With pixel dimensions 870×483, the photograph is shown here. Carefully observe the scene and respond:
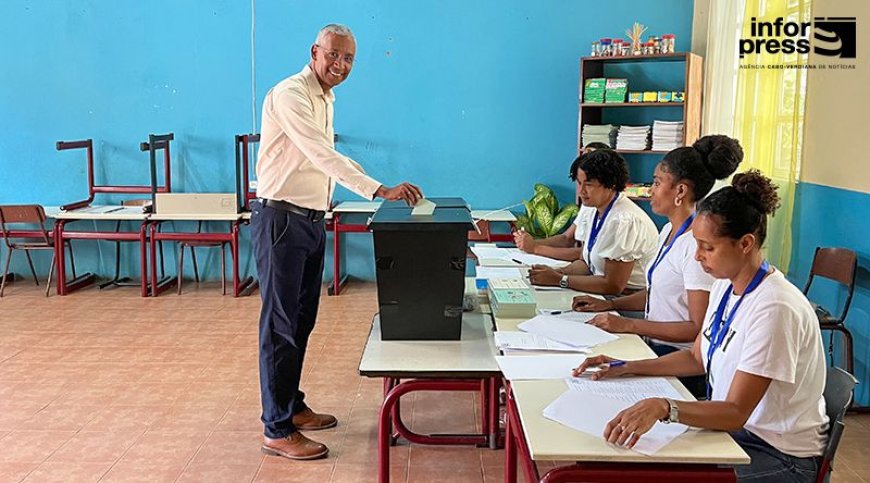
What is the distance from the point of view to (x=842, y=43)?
12.2 ft

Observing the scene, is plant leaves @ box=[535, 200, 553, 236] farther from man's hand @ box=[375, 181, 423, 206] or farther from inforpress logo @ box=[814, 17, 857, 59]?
man's hand @ box=[375, 181, 423, 206]

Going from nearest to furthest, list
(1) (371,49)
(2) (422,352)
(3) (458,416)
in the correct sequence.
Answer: (2) (422,352) < (3) (458,416) < (1) (371,49)

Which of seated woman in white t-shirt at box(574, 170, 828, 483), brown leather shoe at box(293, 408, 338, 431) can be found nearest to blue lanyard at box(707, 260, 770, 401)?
seated woman in white t-shirt at box(574, 170, 828, 483)

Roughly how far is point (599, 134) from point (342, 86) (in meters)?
2.04

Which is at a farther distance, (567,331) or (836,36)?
(836,36)

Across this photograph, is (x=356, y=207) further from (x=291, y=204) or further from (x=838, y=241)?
(x=838, y=241)

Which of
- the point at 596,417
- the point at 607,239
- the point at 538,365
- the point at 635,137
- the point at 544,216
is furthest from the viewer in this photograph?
the point at 544,216

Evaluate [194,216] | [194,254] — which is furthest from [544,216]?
[194,254]

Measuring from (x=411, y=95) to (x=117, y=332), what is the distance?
111 inches

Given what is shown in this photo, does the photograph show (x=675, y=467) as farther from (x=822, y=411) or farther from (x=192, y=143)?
(x=192, y=143)

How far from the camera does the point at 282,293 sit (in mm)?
2877

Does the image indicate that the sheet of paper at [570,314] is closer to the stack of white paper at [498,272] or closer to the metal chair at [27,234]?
the stack of white paper at [498,272]

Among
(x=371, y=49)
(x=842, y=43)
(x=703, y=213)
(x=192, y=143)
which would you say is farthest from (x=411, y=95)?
(x=703, y=213)

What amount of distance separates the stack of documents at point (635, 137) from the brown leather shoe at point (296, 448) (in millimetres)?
3512
